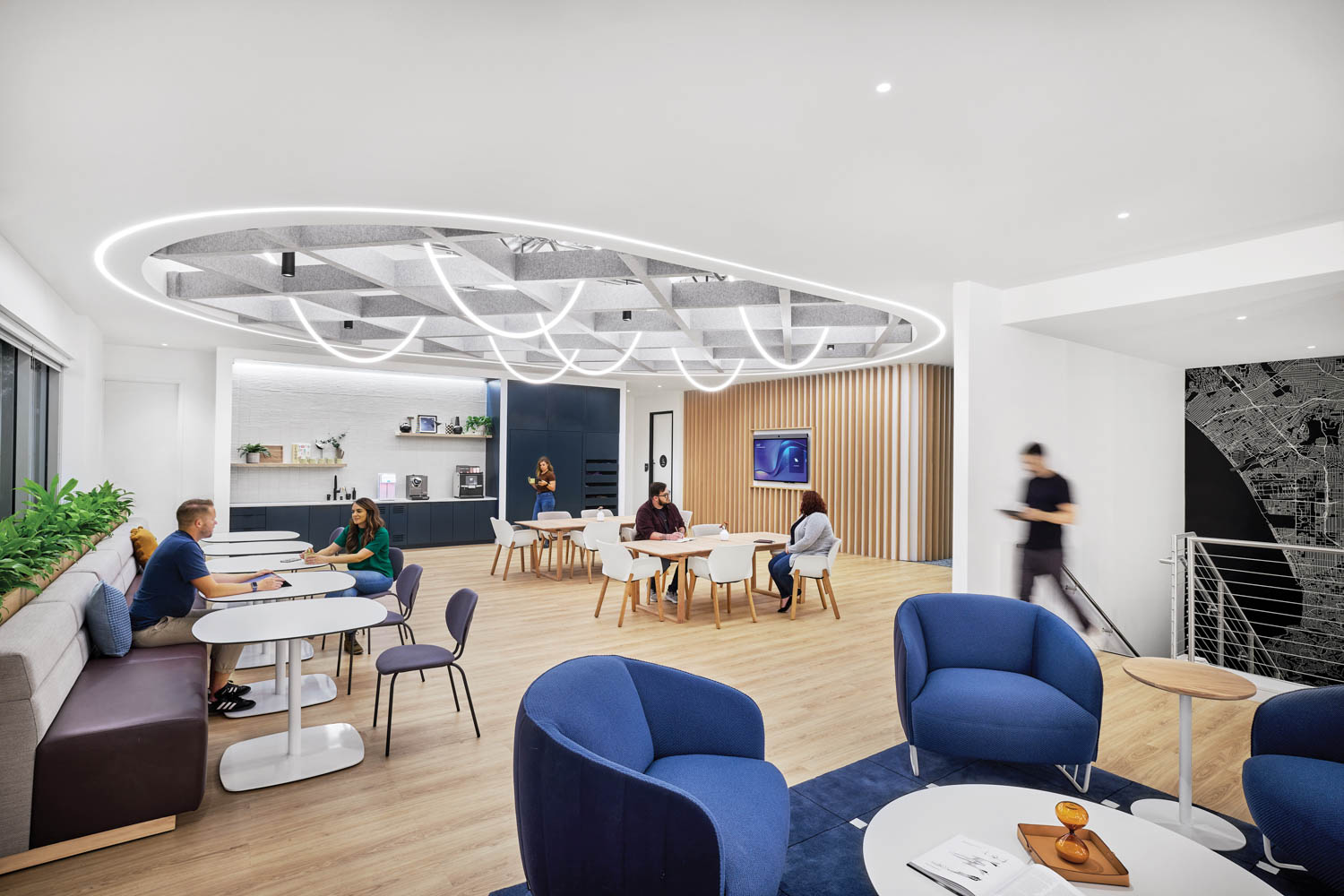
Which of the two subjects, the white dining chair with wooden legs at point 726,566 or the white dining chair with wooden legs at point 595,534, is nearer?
the white dining chair with wooden legs at point 726,566

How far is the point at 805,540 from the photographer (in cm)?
612

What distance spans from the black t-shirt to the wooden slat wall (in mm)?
4871

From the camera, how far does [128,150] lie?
2908mm

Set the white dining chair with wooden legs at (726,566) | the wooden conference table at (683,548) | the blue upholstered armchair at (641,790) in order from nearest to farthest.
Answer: the blue upholstered armchair at (641,790)
the white dining chair with wooden legs at (726,566)
the wooden conference table at (683,548)

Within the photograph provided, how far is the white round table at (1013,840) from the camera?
1.66 meters

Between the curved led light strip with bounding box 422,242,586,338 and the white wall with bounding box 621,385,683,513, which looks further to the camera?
the white wall with bounding box 621,385,683,513

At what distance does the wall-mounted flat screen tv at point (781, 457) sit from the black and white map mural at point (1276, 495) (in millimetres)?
5051

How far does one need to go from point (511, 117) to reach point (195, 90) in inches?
44.7

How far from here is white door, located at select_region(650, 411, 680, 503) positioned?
14.1 metres

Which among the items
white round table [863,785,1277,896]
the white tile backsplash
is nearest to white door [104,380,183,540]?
the white tile backsplash

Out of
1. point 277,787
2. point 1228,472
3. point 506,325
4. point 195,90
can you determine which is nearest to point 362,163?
point 195,90

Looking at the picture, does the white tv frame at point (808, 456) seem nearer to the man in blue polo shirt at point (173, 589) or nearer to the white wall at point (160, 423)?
the white wall at point (160, 423)

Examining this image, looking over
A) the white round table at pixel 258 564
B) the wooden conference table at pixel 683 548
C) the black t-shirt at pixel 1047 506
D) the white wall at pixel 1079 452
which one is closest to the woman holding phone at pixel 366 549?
the white round table at pixel 258 564

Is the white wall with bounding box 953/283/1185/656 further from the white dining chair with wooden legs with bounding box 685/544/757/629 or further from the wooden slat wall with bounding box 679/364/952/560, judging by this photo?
the wooden slat wall with bounding box 679/364/952/560
